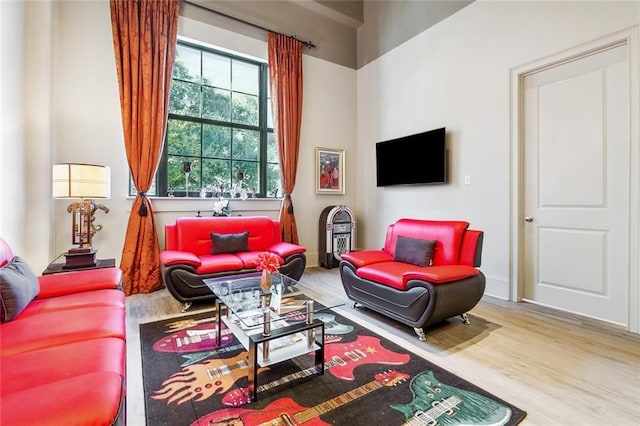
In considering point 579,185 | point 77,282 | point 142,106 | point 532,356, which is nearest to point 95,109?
point 142,106

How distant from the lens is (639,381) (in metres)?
1.80

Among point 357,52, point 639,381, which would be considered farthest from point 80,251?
point 357,52

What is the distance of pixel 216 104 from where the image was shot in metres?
4.38

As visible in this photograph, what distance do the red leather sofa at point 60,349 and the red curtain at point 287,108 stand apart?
2.78m

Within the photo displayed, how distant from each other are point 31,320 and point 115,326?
46 centimetres

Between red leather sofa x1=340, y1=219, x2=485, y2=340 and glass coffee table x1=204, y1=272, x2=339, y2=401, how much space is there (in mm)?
706

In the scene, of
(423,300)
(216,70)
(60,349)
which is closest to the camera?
(60,349)

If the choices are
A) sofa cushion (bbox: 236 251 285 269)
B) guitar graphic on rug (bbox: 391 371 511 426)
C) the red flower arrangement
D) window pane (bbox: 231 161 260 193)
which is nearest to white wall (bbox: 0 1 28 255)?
sofa cushion (bbox: 236 251 285 269)

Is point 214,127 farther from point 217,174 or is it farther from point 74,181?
point 74,181

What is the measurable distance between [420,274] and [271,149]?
3.37 metres

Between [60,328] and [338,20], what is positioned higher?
[338,20]

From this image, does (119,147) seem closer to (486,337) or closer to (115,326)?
(115,326)

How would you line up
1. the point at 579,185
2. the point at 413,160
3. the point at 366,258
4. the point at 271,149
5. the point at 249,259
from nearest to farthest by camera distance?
the point at 579,185, the point at 366,258, the point at 249,259, the point at 413,160, the point at 271,149

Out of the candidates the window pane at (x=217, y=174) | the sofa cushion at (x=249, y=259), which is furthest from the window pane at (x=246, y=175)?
the sofa cushion at (x=249, y=259)
